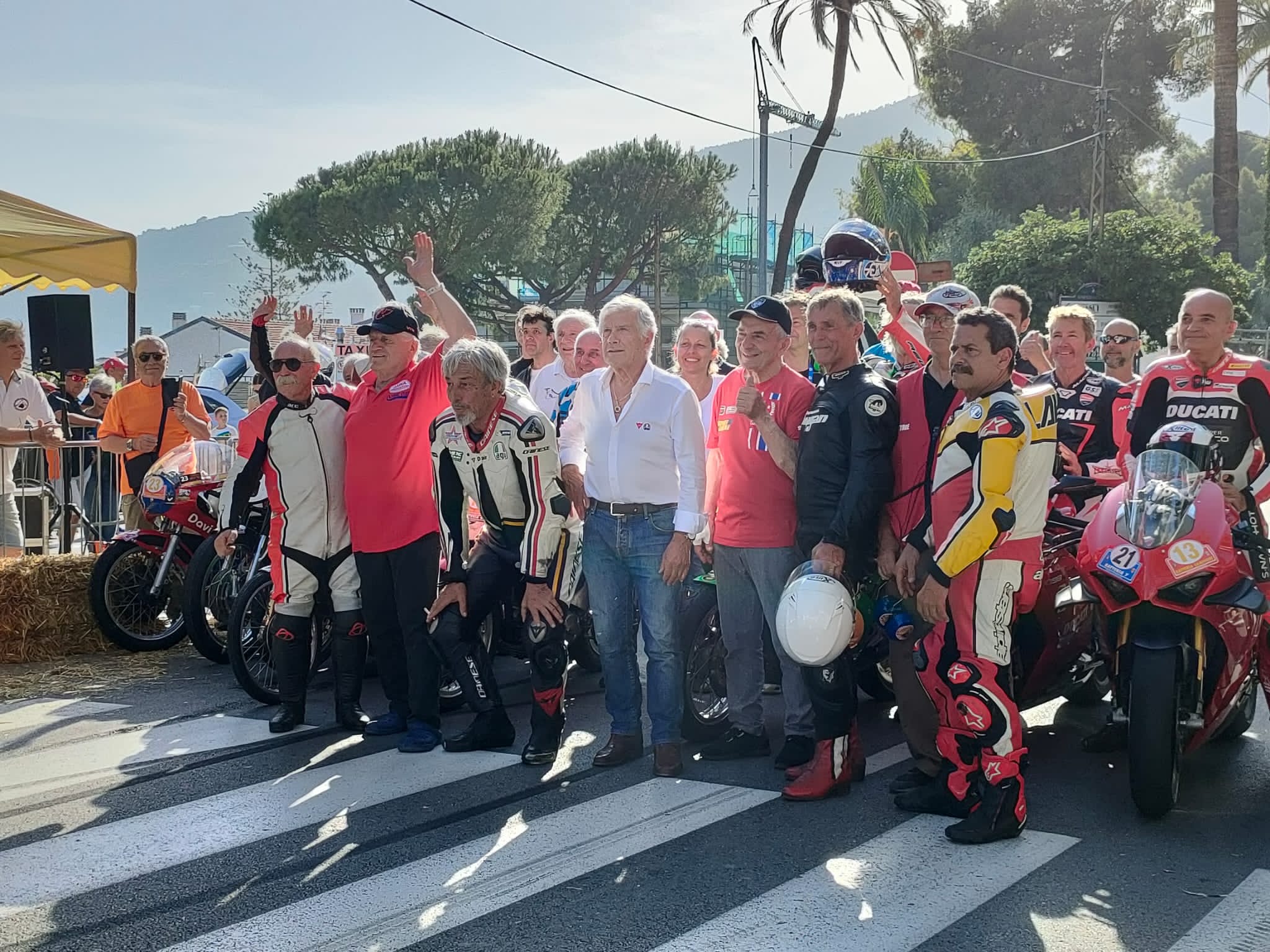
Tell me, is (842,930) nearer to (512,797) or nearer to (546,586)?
(512,797)

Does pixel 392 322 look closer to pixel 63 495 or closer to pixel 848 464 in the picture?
pixel 848 464

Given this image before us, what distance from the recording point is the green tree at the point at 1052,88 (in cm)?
5709

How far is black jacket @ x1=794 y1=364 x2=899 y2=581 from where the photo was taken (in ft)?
16.9

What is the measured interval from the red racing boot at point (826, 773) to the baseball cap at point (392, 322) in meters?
2.74

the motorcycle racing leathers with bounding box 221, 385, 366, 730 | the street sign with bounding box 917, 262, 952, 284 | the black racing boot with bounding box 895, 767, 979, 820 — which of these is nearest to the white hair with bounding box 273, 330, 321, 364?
the motorcycle racing leathers with bounding box 221, 385, 366, 730

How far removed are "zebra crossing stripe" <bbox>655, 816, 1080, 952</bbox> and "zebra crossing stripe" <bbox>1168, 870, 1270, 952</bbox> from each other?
0.59 metres

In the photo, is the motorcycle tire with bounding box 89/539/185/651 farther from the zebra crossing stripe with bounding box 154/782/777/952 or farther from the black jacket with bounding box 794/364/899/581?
the black jacket with bounding box 794/364/899/581

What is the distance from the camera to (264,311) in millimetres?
6699

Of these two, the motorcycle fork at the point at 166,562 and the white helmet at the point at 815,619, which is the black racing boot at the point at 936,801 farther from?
the motorcycle fork at the point at 166,562

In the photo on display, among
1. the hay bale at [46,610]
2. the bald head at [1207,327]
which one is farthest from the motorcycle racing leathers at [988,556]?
the hay bale at [46,610]

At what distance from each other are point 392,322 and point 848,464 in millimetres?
2327

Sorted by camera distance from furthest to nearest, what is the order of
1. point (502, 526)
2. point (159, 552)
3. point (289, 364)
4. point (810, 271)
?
1. point (810, 271)
2. point (159, 552)
3. point (289, 364)
4. point (502, 526)

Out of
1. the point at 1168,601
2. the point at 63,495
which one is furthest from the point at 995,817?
the point at 63,495

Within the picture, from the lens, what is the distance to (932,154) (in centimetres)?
6041
